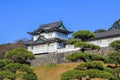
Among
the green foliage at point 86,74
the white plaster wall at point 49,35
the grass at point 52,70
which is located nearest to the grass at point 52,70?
the grass at point 52,70

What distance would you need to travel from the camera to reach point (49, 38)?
53.8m

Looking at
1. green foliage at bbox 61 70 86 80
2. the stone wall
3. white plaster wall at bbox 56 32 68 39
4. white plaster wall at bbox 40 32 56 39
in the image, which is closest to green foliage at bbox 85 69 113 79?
green foliage at bbox 61 70 86 80

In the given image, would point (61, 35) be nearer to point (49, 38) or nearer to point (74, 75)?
point (49, 38)

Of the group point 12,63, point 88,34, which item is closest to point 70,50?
point 88,34

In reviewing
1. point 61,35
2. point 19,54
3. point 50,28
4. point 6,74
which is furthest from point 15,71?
point 61,35

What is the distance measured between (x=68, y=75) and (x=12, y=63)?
9078mm

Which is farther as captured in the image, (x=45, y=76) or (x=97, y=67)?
(x=45, y=76)

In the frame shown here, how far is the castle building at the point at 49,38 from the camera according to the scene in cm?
5228

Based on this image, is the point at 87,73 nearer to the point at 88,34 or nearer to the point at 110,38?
the point at 88,34

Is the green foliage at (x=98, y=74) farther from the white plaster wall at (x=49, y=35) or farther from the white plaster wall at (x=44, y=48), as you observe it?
the white plaster wall at (x=49, y=35)

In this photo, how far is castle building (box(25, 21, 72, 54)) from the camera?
5228cm

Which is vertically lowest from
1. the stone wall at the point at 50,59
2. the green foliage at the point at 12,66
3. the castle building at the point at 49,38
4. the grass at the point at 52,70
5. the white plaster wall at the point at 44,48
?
the grass at the point at 52,70

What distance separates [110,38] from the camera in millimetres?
46500

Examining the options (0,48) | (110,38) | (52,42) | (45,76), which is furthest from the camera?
(0,48)
